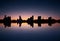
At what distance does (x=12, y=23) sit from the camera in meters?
4.52

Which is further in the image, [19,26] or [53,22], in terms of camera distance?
[53,22]

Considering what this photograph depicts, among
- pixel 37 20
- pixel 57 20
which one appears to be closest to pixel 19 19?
pixel 37 20

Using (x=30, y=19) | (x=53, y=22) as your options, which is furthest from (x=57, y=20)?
(x=30, y=19)

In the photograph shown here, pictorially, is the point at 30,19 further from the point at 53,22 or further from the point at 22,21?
the point at 53,22

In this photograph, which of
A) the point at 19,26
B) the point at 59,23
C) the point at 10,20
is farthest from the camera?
the point at 59,23

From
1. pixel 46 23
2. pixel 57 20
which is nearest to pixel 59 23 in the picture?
pixel 57 20

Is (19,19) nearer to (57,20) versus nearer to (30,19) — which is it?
(30,19)

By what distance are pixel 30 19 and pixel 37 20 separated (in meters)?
0.28

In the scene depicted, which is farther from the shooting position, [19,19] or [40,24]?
[40,24]

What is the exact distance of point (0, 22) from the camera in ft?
Answer: 15.5

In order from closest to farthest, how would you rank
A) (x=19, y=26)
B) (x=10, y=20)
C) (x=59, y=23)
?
(x=19, y=26) → (x=10, y=20) → (x=59, y=23)

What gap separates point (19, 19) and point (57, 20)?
1.34 m

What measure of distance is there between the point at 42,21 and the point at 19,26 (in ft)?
2.77

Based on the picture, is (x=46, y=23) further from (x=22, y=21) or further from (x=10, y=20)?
(x=10, y=20)
